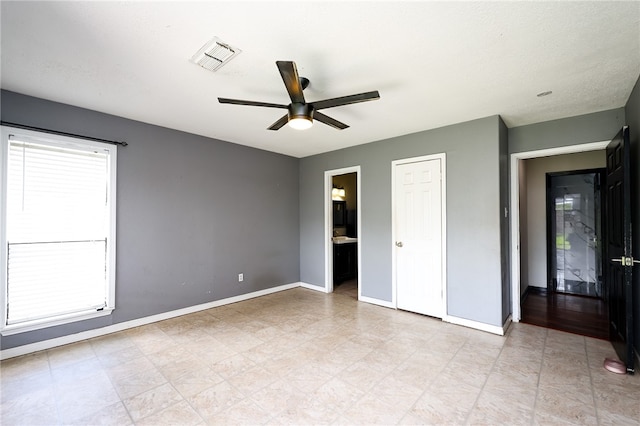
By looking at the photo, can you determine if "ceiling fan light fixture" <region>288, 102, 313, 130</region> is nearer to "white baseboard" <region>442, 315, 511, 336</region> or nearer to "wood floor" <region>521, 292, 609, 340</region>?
"white baseboard" <region>442, 315, 511, 336</region>

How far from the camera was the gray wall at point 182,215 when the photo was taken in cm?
327

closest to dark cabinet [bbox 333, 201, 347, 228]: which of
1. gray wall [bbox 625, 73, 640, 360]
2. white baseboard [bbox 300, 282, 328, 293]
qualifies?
white baseboard [bbox 300, 282, 328, 293]

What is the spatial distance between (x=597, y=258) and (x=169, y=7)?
661 centimetres

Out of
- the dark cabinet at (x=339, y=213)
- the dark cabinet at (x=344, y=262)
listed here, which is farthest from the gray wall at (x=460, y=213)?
the dark cabinet at (x=339, y=213)

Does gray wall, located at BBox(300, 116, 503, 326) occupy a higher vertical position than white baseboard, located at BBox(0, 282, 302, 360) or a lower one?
higher

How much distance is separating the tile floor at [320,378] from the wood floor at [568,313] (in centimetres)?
35

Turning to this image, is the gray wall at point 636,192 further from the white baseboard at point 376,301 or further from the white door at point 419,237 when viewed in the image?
the white baseboard at point 376,301

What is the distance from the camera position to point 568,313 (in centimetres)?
400

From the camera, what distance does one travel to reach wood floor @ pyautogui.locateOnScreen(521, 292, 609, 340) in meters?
3.45

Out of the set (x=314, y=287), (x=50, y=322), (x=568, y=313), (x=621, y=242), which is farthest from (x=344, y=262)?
(x=50, y=322)

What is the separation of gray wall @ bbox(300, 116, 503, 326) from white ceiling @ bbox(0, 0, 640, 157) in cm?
48

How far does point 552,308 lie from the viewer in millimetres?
4219

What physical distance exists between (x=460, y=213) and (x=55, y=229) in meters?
4.63

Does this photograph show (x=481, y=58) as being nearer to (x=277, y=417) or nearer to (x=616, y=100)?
(x=616, y=100)
